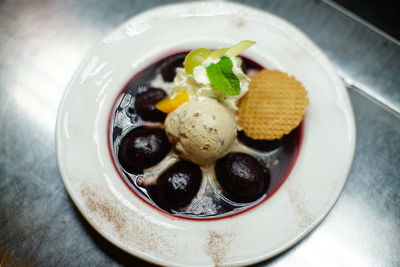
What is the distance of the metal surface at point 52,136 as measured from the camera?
1431 mm

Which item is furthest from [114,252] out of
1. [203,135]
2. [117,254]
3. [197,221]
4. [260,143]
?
[260,143]

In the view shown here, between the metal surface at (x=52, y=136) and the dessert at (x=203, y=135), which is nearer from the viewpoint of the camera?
the dessert at (x=203, y=135)

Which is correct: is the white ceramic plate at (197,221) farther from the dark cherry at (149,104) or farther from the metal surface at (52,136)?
the metal surface at (52,136)

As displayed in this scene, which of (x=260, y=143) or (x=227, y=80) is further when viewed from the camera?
(x=260, y=143)

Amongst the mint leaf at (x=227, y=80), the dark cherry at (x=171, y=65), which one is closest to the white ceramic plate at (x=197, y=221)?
the dark cherry at (x=171, y=65)

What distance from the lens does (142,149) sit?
1.33 m

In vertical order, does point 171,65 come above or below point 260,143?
above

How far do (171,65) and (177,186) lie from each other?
507 mm

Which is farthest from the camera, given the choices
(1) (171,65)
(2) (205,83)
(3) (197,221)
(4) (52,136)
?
(4) (52,136)

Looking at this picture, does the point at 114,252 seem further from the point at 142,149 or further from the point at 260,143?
the point at 260,143

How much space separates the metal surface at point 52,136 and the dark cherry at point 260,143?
365 millimetres

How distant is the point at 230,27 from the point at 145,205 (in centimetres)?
78

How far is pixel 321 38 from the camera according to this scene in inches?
69.4

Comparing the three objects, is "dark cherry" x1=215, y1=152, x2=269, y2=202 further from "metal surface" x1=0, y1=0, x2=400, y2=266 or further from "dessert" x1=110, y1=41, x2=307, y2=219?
"metal surface" x1=0, y1=0, x2=400, y2=266
